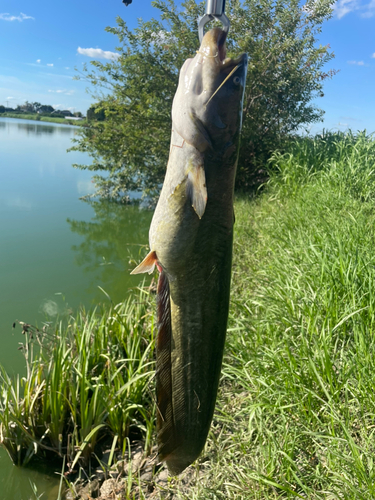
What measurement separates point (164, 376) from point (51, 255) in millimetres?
5080

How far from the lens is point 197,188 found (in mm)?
1139

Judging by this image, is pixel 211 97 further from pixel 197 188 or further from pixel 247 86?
pixel 247 86

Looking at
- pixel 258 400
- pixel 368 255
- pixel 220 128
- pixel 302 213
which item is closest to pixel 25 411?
pixel 258 400

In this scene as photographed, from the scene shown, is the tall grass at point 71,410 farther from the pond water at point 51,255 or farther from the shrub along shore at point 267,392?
the pond water at point 51,255

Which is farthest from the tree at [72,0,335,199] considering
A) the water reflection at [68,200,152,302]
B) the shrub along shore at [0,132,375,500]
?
the shrub along shore at [0,132,375,500]

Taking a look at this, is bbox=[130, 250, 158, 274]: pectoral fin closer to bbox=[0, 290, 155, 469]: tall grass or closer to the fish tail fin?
the fish tail fin

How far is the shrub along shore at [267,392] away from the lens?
1680 millimetres

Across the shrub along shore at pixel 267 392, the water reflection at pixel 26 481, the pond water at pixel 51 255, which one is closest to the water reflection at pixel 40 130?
the pond water at pixel 51 255

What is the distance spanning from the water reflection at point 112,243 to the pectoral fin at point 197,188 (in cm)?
324

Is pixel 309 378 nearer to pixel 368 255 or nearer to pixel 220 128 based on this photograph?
pixel 368 255

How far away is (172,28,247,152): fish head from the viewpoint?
1.22 m

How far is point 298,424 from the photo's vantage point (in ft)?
6.07

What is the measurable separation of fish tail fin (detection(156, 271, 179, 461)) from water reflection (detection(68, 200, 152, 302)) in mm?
3133

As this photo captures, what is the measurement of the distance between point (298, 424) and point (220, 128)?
1.50 metres
